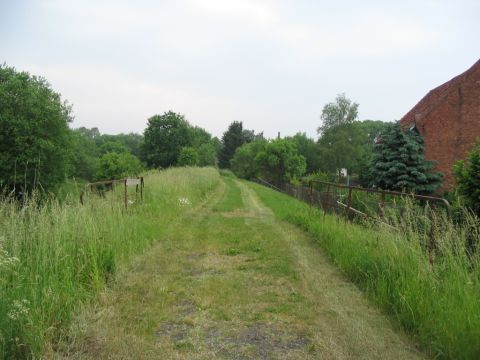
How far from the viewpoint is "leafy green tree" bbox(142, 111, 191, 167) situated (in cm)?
6569

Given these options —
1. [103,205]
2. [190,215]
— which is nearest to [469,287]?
[103,205]

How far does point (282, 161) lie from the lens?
48.2m

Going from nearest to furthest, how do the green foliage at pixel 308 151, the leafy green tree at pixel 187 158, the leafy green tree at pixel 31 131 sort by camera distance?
the leafy green tree at pixel 31 131, the leafy green tree at pixel 187 158, the green foliage at pixel 308 151

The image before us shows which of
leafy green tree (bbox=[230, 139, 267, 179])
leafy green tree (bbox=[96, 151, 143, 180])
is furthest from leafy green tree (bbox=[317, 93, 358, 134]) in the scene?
leafy green tree (bbox=[96, 151, 143, 180])

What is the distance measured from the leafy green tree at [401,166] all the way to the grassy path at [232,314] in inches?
Result: 429

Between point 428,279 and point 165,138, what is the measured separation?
2528 inches

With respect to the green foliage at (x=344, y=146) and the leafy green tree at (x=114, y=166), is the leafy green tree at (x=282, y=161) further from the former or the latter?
the leafy green tree at (x=114, y=166)

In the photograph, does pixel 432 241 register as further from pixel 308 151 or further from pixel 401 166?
pixel 308 151

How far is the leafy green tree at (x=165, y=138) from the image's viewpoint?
65.7 m

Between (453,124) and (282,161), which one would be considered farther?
(282,161)

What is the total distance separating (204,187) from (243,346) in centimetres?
1776

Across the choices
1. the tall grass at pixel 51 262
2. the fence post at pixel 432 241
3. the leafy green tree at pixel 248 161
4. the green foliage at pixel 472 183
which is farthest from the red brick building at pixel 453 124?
the leafy green tree at pixel 248 161

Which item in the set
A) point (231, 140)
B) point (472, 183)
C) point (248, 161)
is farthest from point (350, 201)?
point (231, 140)

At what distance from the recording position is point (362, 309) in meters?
4.68
